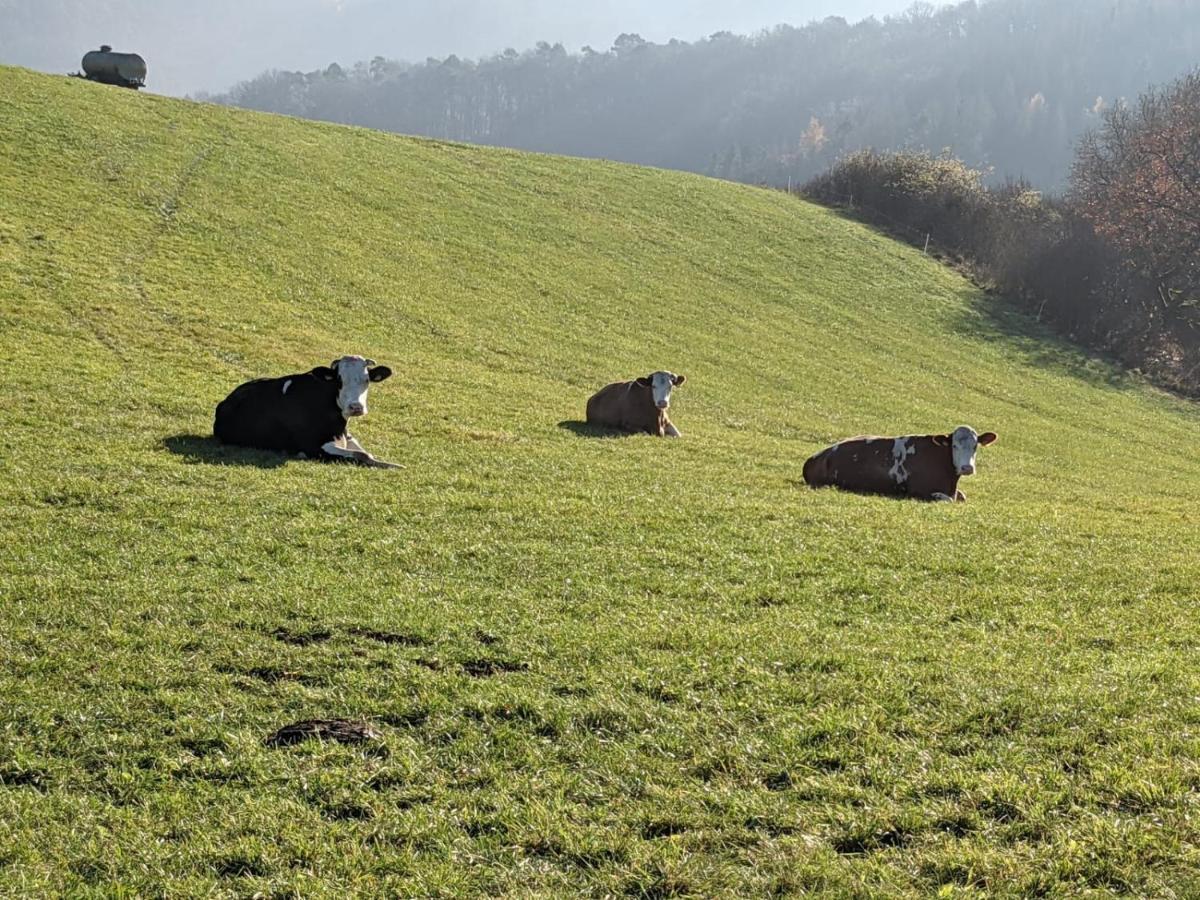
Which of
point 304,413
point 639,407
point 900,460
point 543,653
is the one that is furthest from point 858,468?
point 543,653

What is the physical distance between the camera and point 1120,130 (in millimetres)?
62500

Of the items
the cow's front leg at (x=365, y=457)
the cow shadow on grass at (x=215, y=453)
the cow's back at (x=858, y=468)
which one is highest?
the cow's back at (x=858, y=468)

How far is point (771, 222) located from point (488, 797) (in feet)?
181

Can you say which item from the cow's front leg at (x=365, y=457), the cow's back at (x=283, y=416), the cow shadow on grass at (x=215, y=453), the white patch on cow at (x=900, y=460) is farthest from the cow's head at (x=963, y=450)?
the cow shadow on grass at (x=215, y=453)

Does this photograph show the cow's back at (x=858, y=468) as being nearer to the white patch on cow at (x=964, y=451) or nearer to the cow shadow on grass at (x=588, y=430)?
the white patch on cow at (x=964, y=451)

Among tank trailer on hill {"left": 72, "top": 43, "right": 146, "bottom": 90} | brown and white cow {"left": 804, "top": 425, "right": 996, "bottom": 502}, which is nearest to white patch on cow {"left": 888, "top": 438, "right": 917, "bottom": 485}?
brown and white cow {"left": 804, "top": 425, "right": 996, "bottom": 502}

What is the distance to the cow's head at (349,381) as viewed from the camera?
15.2 meters

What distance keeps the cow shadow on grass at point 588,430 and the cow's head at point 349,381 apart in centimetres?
499

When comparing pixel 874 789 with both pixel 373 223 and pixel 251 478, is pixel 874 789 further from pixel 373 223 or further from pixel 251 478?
pixel 373 223

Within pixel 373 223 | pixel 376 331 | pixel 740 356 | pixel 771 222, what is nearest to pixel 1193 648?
pixel 376 331

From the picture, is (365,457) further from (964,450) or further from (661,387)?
(964,450)

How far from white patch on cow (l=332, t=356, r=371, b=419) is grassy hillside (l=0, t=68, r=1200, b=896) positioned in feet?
2.75

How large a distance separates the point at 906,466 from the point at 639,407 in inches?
248

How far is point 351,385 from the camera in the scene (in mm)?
15367
